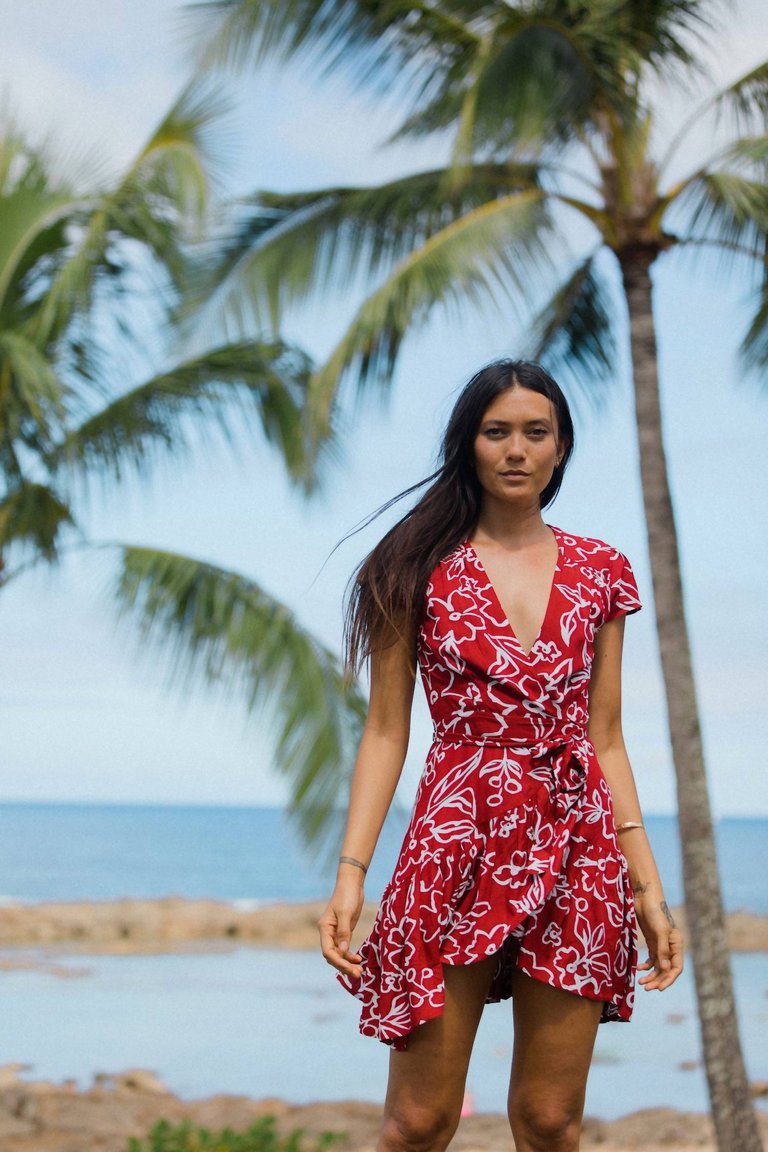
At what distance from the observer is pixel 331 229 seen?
873 cm

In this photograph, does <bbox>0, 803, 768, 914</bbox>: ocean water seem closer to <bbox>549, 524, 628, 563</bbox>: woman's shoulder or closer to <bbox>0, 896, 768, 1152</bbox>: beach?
<bbox>0, 896, 768, 1152</bbox>: beach

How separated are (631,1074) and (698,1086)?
714mm

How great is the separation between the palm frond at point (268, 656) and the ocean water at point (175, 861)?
15.3 meters

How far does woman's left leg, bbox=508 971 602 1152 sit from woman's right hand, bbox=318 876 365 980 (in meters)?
0.32

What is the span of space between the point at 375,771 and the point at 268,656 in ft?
17.2

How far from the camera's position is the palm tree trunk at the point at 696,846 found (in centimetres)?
778

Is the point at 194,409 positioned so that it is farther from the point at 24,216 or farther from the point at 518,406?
the point at 518,406

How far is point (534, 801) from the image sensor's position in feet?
8.94

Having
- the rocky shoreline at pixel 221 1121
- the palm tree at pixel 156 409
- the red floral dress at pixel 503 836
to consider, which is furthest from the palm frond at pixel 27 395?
the red floral dress at pixel 503 836

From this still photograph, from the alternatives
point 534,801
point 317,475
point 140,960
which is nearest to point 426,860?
point 534,801

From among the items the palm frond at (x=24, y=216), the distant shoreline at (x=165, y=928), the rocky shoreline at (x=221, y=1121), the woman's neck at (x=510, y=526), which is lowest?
the distant shoreline at (x=165, y=928)

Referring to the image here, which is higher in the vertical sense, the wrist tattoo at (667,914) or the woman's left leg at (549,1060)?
the wrist tattoo at (667,914)

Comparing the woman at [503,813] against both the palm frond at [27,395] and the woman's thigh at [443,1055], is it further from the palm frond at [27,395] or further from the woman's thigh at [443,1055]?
the palm frond at [27,395]

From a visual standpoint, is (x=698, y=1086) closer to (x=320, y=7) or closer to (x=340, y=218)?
(x=340, y=218)
